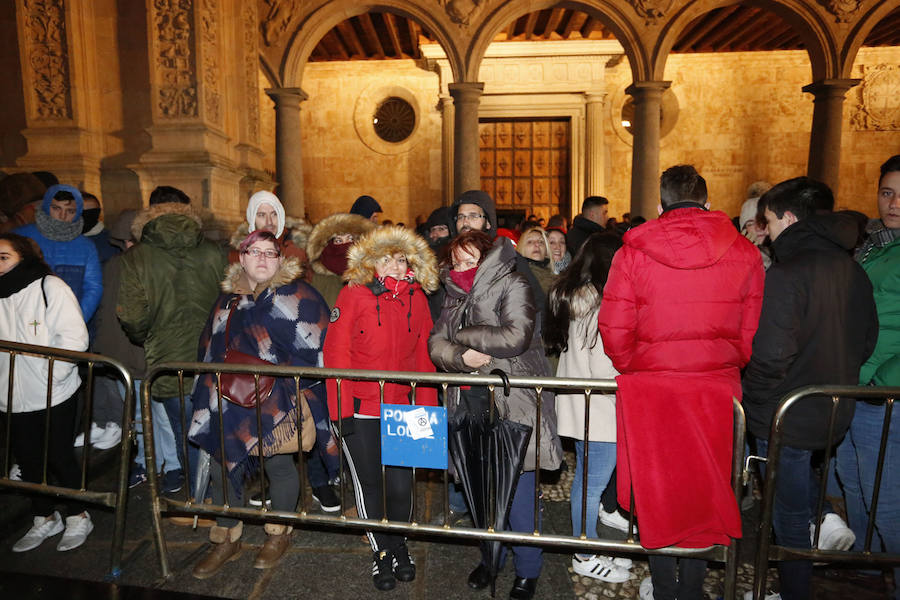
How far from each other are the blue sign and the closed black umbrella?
0.26 feet

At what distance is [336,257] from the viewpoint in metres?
3.66

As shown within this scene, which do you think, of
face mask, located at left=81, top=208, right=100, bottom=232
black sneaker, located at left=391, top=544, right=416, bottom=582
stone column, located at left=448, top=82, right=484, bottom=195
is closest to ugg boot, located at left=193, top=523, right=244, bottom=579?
black sneaker, located at left=391, top=544, right=416, bottom=582

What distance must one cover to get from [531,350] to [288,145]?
9513mm

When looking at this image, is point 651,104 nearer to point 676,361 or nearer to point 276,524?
point 676,361

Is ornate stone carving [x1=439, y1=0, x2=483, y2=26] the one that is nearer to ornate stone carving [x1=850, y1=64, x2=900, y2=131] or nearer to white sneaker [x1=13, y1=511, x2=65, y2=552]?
white sneaker [x1=13, y1=511, x2=65, y2=552]

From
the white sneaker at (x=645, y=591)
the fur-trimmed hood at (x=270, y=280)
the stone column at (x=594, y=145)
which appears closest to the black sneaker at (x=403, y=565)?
the white sneaker at (x=645, y=591)

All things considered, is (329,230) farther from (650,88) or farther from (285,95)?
(650,88)

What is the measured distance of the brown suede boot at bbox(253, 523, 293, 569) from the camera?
2920 millimetres

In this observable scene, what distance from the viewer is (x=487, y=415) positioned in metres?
2.53

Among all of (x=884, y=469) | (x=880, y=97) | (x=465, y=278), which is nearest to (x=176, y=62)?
(x=465, y=278)

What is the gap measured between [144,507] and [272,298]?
199 centimetres

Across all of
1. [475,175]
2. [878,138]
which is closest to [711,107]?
[878,138]

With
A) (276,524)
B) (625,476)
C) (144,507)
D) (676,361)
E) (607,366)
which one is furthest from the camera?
(144,507)

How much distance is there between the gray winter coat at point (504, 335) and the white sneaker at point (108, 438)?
3.37 meters
